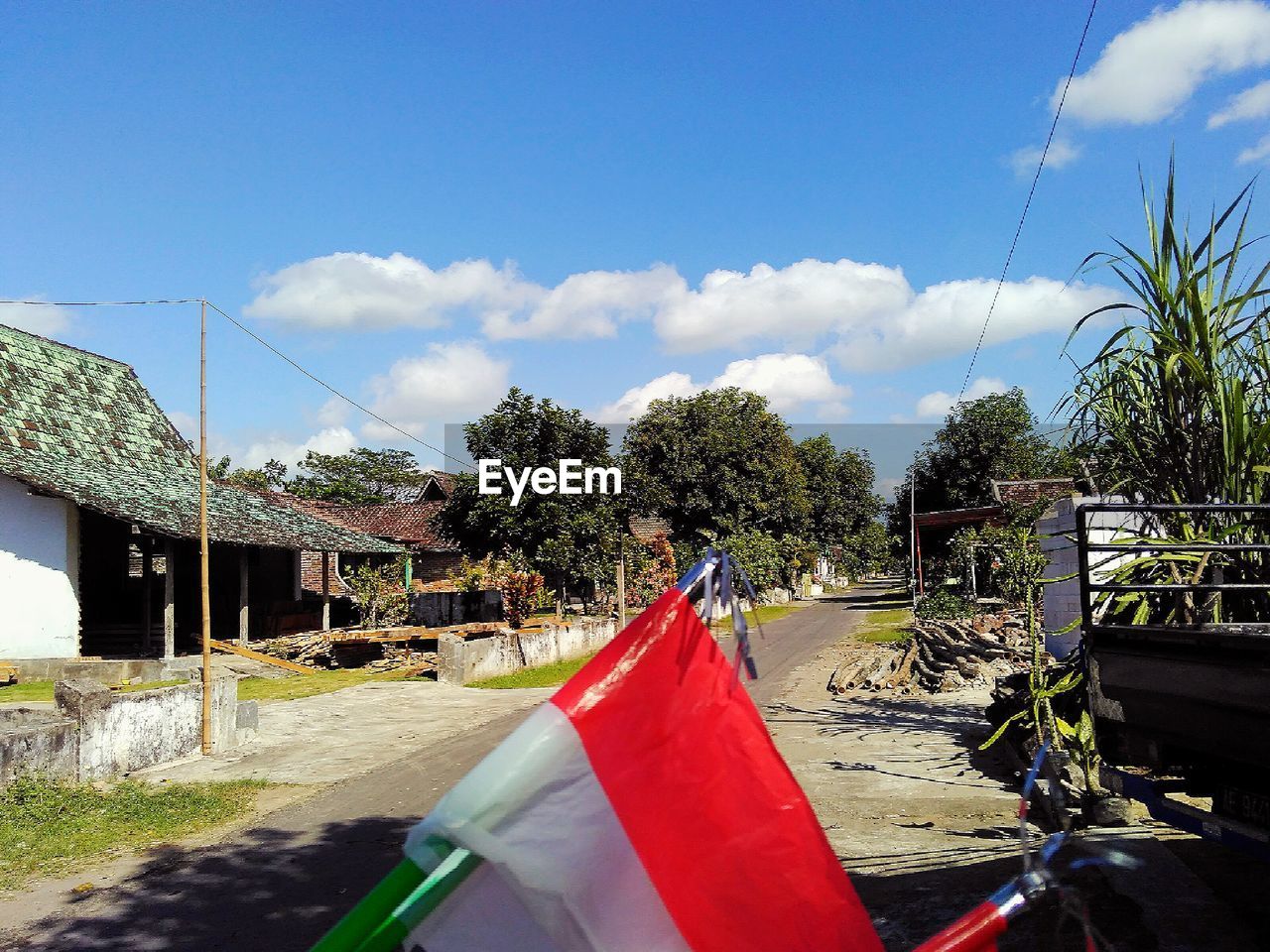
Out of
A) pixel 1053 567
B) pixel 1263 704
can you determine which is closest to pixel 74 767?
pixel 1263 704

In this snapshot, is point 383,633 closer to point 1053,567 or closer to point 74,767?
point 74,767

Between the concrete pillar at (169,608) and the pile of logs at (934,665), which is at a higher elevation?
the concrete pillar at (169,608)

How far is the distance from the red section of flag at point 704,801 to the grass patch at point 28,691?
1744cm

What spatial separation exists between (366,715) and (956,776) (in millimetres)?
8953

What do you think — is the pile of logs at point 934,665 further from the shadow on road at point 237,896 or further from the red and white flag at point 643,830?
the red and white flag at point 643,830

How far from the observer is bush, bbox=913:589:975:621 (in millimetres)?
25234

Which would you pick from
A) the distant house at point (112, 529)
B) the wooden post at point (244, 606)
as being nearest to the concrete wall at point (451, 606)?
the distant house at point (112, 529)

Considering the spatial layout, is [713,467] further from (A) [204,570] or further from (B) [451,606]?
(A) [204,570]

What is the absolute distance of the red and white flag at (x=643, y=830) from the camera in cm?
137

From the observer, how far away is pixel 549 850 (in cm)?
139

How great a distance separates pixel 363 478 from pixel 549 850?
72.7 meters

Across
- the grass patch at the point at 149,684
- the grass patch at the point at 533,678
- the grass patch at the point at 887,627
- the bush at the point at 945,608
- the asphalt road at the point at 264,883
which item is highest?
the bush at the point at 945,608

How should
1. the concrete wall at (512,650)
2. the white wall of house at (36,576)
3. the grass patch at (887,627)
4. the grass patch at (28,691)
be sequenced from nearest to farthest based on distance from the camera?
the grass patch at (28,691)
the concrete wall at (512,650)
the white wall of house at (36,576)
the grass patch at (887,627)

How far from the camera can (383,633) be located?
2202 cm
